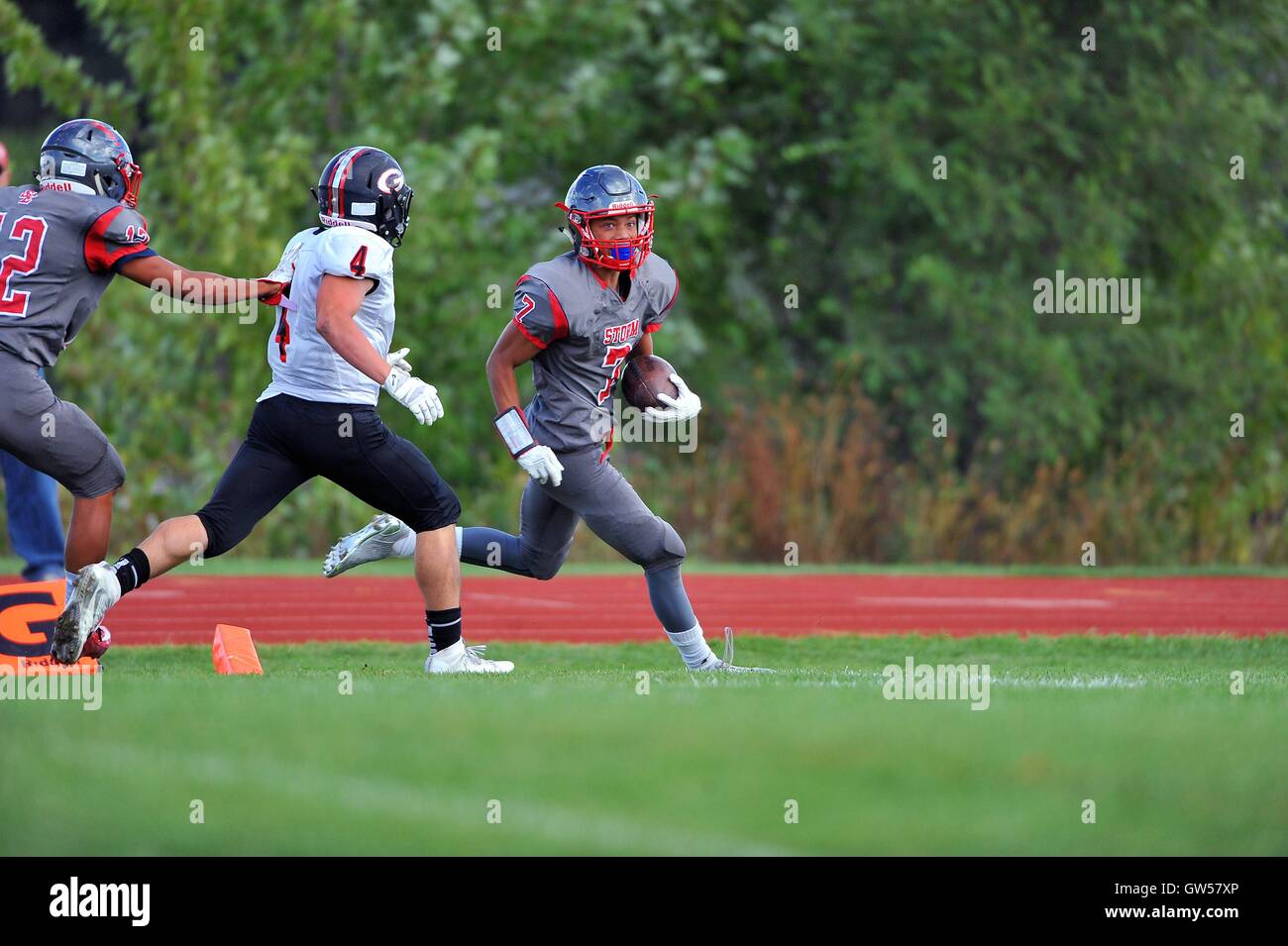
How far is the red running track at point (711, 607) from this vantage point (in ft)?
33.3

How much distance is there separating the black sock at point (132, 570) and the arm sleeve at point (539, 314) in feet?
5.70

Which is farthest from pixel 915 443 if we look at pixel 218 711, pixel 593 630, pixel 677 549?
pixel 218 711

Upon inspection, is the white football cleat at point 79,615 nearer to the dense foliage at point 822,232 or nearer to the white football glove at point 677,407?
the white football glove at point 677,407

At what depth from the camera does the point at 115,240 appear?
710 centimetres

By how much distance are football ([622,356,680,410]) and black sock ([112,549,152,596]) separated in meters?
2.17

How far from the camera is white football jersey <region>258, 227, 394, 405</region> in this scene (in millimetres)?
6758

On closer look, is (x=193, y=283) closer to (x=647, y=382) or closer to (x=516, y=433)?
(x=516, y=433)

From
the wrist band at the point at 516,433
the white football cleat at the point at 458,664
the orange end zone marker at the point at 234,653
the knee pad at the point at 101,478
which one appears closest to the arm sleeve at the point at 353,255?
the wrist band at the point at 516,433

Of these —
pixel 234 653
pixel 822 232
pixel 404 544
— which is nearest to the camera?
pixel 234 653

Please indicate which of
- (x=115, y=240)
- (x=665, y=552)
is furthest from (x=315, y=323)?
(x=665, y=552)

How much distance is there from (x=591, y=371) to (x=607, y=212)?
2.22 feet

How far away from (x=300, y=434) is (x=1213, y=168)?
12771 millimetres

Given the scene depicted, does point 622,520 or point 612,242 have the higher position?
point 612,242
